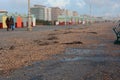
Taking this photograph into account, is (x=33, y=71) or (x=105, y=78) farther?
(x=33, y=71)

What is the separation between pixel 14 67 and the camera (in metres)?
11.6

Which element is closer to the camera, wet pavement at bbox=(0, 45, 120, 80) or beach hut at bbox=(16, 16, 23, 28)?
wet pavement at bbox=(0, 45, 120, 80)

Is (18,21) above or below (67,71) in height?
below

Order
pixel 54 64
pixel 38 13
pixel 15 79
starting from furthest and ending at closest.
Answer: pixel 38 13 → pixel 54 64 → pixel 15 79

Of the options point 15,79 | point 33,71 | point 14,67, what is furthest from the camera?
point 14,67

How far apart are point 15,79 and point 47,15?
169 metres

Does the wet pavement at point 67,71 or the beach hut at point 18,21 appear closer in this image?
the wet pavement at point 67,71

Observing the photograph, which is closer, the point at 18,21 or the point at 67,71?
the point at 67,71

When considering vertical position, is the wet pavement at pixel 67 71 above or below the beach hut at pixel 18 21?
above

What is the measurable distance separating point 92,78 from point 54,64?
340 cm

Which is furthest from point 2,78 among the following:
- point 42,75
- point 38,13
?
point 38,13

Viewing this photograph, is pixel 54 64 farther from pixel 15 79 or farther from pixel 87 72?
pixel 15 79

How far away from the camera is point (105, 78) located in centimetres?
924

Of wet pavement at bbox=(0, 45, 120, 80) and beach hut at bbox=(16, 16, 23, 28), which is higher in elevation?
wet pavement at bbox=(0, 45, 120, 80)
